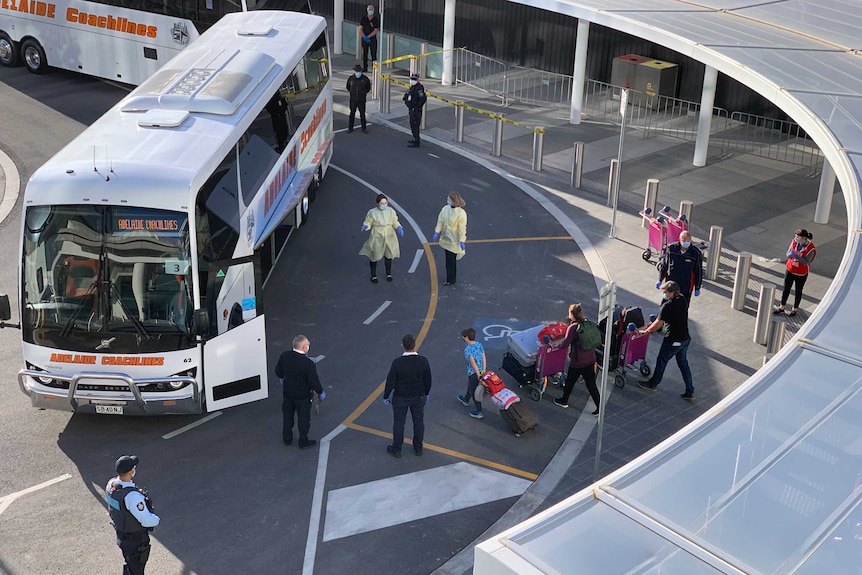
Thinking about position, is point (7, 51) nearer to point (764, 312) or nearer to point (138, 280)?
point (138, 280)

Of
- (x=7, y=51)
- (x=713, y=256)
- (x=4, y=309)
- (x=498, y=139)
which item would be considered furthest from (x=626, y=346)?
(x=7, y=51)

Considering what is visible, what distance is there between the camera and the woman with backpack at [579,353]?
13.2m

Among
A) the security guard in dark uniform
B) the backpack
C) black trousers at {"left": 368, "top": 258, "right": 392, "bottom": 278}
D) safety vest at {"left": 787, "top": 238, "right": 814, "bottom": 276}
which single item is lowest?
black trousers at {"left": 368, "top": 258, "right": 392, "bottom": 278}

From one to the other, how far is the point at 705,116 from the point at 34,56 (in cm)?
1927

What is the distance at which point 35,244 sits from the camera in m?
12.2

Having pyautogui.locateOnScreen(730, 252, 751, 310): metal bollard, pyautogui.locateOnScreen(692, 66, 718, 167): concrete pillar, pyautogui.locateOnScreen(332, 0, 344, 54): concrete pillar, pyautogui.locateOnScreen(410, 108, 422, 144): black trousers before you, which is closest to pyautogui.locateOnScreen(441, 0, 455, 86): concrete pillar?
pyautogui.locateOnScreen(332, 0, 344, 54): concrete pillar

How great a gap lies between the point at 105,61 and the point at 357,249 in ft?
42.5

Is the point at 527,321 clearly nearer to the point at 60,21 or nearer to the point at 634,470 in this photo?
the point at 634,470

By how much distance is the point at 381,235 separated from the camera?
16.9 meters

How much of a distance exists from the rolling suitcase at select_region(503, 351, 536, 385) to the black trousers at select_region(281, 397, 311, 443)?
3127 millimetres

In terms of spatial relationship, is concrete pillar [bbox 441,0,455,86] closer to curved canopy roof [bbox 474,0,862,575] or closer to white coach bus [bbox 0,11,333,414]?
white coach bus [bbox 0,11,333,414]

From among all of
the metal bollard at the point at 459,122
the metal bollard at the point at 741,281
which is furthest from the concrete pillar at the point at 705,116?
the metal bollard at the point at 741,281

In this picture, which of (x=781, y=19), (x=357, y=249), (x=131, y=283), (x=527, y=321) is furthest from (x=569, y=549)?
(x=781, y=19)

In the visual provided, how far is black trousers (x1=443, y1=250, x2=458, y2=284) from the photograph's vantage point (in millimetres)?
17223
